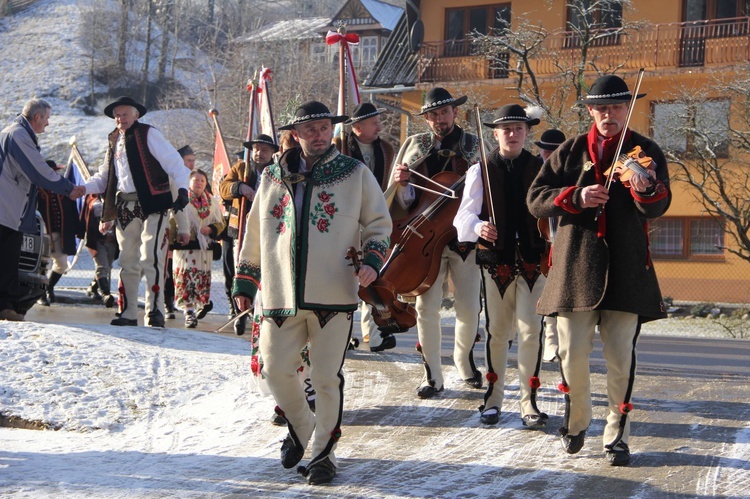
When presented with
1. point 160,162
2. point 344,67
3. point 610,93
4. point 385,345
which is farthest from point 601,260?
point 160,162

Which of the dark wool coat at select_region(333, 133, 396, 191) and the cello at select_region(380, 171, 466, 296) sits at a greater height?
the dark wool coat at select_region(333, 133, 396, 191)

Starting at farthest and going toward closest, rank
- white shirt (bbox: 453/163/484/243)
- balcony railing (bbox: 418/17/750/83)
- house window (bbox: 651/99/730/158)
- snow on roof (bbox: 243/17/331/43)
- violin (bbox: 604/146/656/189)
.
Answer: snow on roof (bbox: 243/17/331/43) → balcony railing (bbox: 418/17/750/83) → house window (bbox: 651/99/730/158) → white shirt (bbox: 453/163/484/243) → violin (bbox: 604/146/656/189)

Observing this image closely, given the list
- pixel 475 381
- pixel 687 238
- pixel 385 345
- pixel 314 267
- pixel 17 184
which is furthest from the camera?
pixel 687 238

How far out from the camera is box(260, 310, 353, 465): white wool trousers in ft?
19.3

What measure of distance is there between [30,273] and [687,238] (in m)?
18.5

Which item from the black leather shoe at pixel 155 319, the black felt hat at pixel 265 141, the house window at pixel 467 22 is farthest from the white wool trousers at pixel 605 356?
the house window at pixel 467 22

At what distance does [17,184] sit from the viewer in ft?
32.3

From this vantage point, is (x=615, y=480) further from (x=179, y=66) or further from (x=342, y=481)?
(x=179, y=66)

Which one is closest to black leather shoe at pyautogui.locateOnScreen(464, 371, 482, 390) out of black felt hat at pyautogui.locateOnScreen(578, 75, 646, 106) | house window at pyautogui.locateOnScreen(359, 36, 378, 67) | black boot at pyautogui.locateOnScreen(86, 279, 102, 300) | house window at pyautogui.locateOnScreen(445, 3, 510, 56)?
black felt hat at pyautogui.locateOnScreen(578, 75, 646, 106)

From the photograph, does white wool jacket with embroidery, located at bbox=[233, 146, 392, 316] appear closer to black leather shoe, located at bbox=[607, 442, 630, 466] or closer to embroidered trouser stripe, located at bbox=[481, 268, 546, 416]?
embroidered trouser stripe, located at bbox=[481, 268, 546, 416]

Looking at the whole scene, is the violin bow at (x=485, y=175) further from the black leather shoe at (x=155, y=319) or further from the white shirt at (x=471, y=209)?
the black leather shoe at (x=155, y=319)

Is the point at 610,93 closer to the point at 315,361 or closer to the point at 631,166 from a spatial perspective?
the point at 631,166

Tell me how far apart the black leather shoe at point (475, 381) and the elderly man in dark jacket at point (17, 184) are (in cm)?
423

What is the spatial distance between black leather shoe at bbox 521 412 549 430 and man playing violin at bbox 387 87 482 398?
3.52ft
